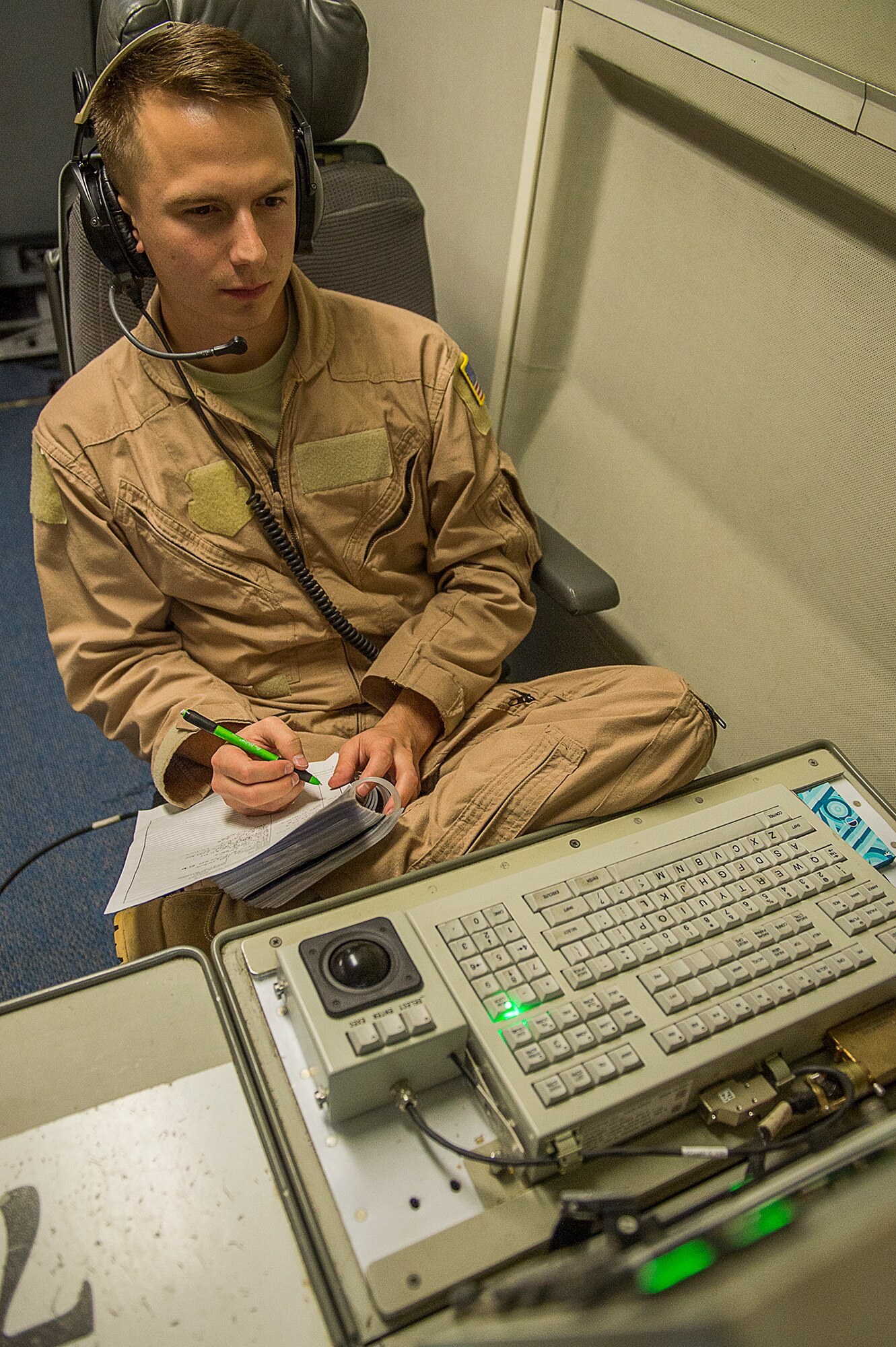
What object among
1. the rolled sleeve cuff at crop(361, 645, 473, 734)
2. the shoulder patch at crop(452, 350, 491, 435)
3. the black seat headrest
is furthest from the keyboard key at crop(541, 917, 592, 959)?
the black seat headrest

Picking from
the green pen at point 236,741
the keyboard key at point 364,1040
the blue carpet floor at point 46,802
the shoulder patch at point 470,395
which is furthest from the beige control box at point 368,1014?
the blue carpet floor at point 46,802

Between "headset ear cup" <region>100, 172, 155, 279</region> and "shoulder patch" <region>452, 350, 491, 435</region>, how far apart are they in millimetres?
412

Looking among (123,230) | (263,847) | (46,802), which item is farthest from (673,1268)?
(46,802)

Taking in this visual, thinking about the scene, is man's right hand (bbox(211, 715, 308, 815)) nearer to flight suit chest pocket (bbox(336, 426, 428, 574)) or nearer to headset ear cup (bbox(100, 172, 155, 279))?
flight suit chest pocket (bbox(336, 426, 428, 574))

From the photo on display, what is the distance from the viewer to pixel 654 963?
0.80m

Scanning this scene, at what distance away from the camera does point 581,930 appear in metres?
0.81

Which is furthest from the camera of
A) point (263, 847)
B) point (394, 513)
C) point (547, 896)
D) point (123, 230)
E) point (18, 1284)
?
point (394, 513)

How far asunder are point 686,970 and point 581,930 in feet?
0.30

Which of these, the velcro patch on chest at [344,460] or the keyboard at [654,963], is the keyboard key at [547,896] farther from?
the velcro patch on chest at [344,460]

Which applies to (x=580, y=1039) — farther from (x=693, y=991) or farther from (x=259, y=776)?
(x=259, y=776)

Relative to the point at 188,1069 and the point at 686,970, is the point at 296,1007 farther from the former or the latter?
the point at 686,970

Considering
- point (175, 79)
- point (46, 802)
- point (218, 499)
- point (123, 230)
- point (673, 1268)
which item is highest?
point (175, 79)

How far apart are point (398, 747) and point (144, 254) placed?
65 centimetres

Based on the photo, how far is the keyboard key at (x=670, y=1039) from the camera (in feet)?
2.41
